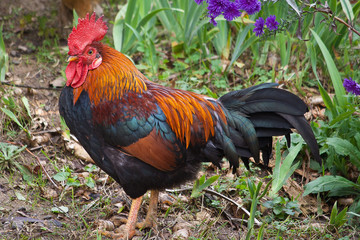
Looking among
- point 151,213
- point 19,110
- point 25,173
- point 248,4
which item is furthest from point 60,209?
point 248,4

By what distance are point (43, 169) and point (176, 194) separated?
4.44 feet

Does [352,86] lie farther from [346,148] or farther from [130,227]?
[130,227]

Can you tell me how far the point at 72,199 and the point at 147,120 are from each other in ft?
4.31

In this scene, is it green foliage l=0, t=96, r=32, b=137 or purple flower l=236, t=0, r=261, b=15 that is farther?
green foliage l=0, t=96, r=32, b=137

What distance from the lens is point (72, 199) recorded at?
421cm

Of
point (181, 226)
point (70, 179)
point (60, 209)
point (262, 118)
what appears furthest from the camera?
point (70, 179)

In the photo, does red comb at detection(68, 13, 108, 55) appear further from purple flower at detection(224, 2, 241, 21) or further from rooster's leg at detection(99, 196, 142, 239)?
rooster's leg at detection(99, 196, 142, 239)

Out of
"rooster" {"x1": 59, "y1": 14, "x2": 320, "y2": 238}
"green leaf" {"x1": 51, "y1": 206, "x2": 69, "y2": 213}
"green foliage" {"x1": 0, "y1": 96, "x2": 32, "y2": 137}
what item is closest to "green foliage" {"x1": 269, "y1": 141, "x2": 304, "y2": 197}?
"rooster" {"x1": 59, "y1": 14, "x2": 320, "y2": 238}

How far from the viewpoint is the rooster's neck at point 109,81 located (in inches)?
137

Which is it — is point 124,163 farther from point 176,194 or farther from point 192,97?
point 176,194

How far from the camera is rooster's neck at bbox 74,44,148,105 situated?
137 inches

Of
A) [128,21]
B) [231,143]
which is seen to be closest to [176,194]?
[231,143]

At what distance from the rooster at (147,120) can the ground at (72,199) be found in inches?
20.1

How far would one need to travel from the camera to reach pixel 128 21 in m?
5.64
